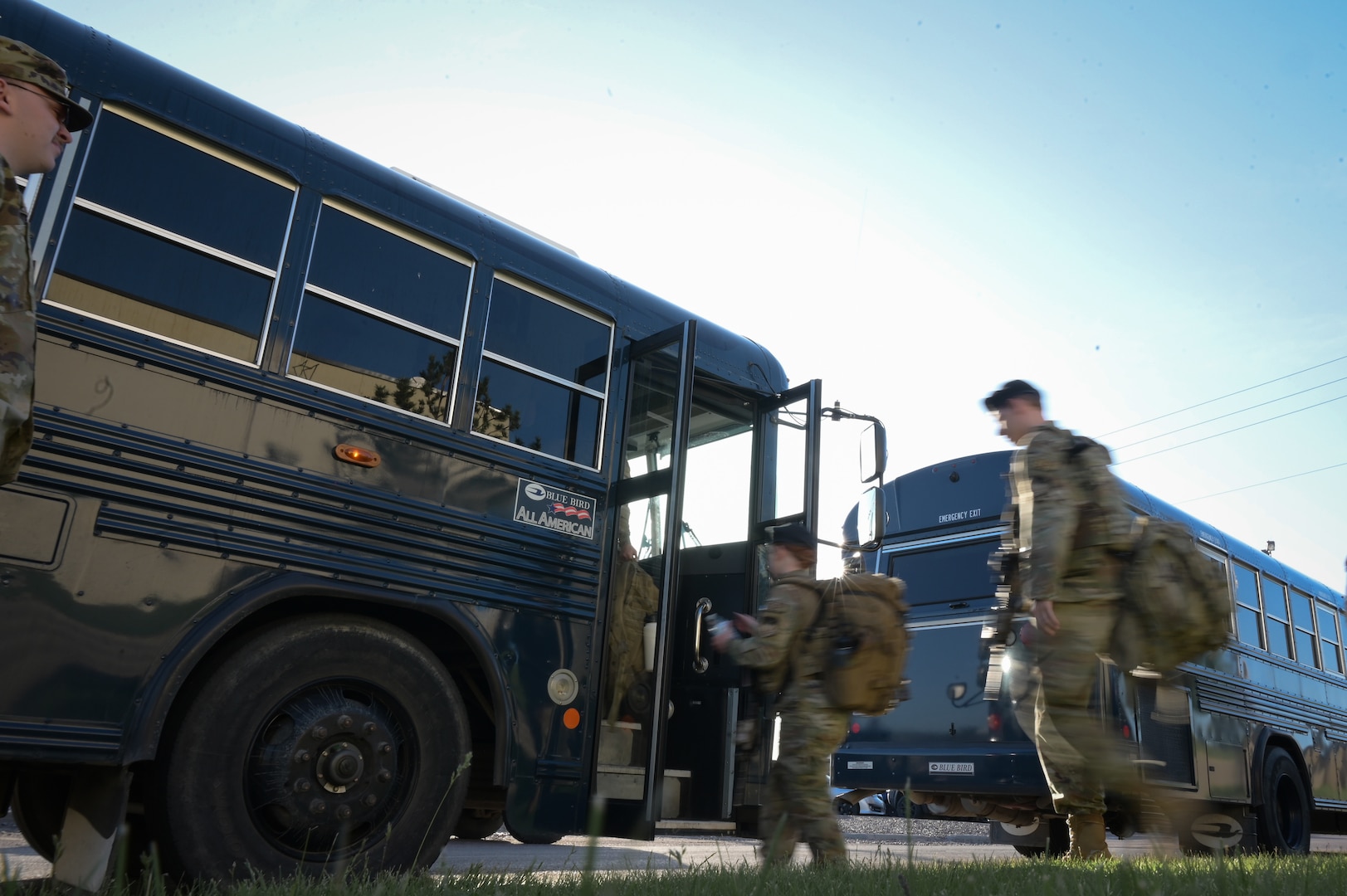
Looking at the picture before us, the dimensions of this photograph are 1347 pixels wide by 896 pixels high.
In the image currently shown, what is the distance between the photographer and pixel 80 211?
344 cm

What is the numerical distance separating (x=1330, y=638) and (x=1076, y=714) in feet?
31.4

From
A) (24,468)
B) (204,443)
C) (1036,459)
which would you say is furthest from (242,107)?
(1036,459)

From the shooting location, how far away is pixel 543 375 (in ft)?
15.8

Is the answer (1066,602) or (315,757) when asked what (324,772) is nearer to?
(315,757)

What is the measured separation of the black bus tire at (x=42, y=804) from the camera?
3.82 meters

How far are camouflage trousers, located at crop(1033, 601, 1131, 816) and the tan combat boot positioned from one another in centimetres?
168

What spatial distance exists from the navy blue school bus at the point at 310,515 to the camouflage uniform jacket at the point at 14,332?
123cm

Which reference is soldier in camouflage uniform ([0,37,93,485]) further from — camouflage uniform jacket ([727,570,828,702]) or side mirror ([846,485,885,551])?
side mirror ([846,485,885,551])

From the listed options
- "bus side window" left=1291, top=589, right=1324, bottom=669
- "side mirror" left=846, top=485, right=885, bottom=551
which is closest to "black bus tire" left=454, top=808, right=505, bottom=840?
"side mirror" left=846, top=485, right=885, bottom=551

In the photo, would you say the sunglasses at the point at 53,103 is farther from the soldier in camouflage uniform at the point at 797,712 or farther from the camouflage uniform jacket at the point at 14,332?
the soldier in camouflage uniform at the point at 797,712

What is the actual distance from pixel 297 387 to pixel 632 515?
6.15 feet

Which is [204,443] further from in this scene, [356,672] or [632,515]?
[632,515]

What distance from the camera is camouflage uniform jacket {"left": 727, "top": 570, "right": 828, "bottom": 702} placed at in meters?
4.46

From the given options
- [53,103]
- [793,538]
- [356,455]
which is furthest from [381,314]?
[793,538]
